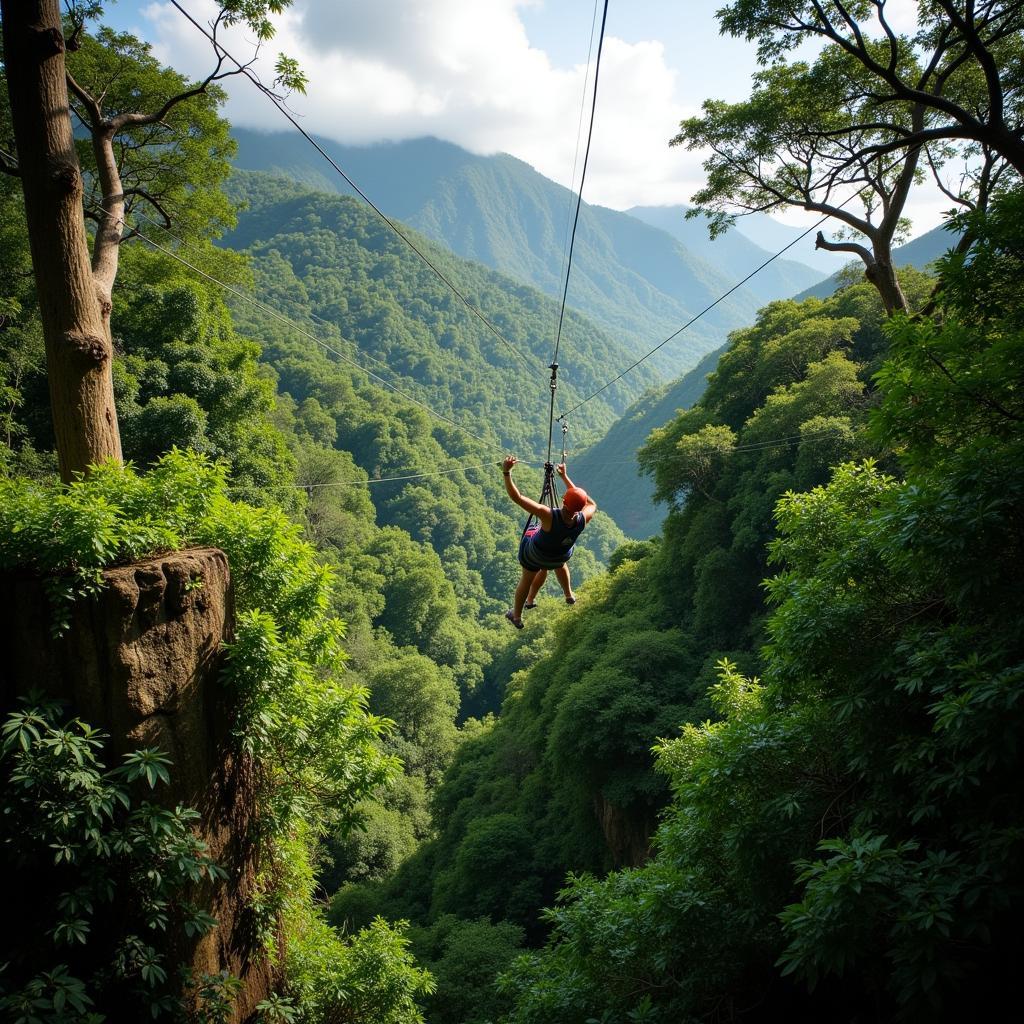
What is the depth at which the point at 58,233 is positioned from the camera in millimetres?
4902

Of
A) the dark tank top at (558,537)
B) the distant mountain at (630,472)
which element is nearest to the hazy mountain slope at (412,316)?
the distant mountain at (630,472)

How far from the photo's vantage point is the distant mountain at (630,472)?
86562 millimetres

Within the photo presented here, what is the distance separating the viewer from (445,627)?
49.4 metres

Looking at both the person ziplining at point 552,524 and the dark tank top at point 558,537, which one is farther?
the dark tank top at point 558,537

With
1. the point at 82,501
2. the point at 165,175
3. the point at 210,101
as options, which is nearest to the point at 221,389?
the point at 165,175

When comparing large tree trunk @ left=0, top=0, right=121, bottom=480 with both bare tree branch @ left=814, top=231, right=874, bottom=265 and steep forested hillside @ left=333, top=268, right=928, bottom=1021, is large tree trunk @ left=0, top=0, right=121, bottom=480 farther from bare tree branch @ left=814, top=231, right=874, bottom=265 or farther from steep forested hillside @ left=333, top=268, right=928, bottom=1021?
steep forested hillside @ left=333, top=268, right=928, bottom=1021

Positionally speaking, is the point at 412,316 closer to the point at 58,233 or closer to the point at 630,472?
the point at 630,472

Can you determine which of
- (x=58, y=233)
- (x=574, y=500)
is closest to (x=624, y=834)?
(x=574, y=500)

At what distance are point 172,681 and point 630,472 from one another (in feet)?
285

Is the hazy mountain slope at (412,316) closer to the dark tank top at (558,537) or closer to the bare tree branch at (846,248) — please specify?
the bare tree branch at (846,248)

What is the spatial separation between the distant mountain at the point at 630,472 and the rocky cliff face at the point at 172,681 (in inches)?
3232

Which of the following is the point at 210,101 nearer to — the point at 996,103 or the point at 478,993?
the point at 996,103

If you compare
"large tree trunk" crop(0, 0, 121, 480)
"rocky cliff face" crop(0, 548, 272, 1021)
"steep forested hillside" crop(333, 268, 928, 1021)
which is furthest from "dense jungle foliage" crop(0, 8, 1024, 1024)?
"steep forested hillside" crop(333, 268, 928, 1021)

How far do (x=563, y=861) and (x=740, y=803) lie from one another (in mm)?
15621
